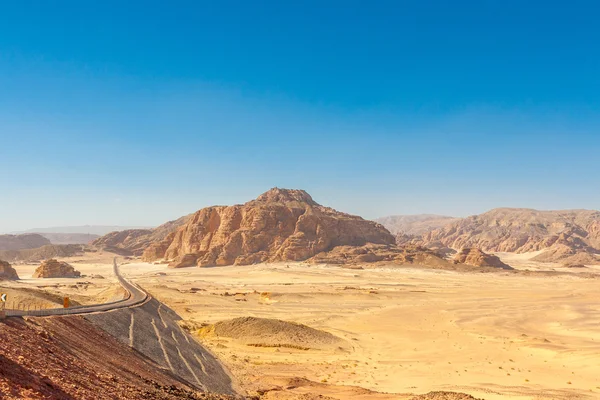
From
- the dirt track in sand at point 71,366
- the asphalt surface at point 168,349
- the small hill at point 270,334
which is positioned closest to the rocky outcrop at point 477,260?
the small hill at point 270,334

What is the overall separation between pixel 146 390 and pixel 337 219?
12729cm

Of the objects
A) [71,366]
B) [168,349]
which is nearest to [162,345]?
[168,349]

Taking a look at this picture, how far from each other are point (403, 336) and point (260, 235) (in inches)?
3596

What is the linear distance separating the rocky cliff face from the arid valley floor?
28.3 m

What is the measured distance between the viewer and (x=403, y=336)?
4206 centimetres

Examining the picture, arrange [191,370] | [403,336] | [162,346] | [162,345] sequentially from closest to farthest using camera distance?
[191,370]
[162,346]
[162,345]
[403,336]

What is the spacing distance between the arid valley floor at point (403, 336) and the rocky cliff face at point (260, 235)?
28.3m

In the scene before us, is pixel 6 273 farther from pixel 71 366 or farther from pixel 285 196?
pixel 285 196

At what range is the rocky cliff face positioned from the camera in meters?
126

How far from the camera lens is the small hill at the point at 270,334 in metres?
36.0

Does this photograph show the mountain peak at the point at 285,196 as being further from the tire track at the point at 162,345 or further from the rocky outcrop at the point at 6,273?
the tire track at the point at 162,345

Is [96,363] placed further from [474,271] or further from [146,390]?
[474,271]

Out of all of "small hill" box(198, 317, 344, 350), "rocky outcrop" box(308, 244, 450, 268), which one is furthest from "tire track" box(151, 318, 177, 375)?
"rocky outcrop" box(308, 244, 450, 268)

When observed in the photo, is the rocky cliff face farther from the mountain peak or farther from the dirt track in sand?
the dirt track in sand
